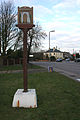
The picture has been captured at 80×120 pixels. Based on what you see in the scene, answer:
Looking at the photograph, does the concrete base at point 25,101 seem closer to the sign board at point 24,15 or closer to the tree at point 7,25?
the sign board at point 24,15

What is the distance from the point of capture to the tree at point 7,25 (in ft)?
87.0

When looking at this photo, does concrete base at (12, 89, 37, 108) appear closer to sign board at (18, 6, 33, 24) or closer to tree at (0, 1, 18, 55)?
sign board at (18, 6, 33, 24)

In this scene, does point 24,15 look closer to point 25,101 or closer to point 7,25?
point 25,101

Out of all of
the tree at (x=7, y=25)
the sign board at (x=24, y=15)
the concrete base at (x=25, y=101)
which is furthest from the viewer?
the tree at (x=7, y=25)

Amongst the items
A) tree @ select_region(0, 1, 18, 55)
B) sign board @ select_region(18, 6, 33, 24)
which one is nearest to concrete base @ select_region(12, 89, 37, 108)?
sign board @ select_region(18, 6, 33, 24)

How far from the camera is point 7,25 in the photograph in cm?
2666

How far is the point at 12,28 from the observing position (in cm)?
2781

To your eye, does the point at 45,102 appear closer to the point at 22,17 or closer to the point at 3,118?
the point at 3,118

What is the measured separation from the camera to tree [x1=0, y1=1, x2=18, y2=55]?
26.5m

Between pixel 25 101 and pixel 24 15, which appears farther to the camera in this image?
pixel 24 15

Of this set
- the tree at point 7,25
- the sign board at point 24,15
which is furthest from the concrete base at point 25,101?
the tree at point 7,25

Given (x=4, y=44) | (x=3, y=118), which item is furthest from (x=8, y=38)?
(x=3, y=118)

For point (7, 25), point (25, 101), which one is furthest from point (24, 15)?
point (7, 25)

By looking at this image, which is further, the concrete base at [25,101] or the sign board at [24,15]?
the sign board at [24,15]
